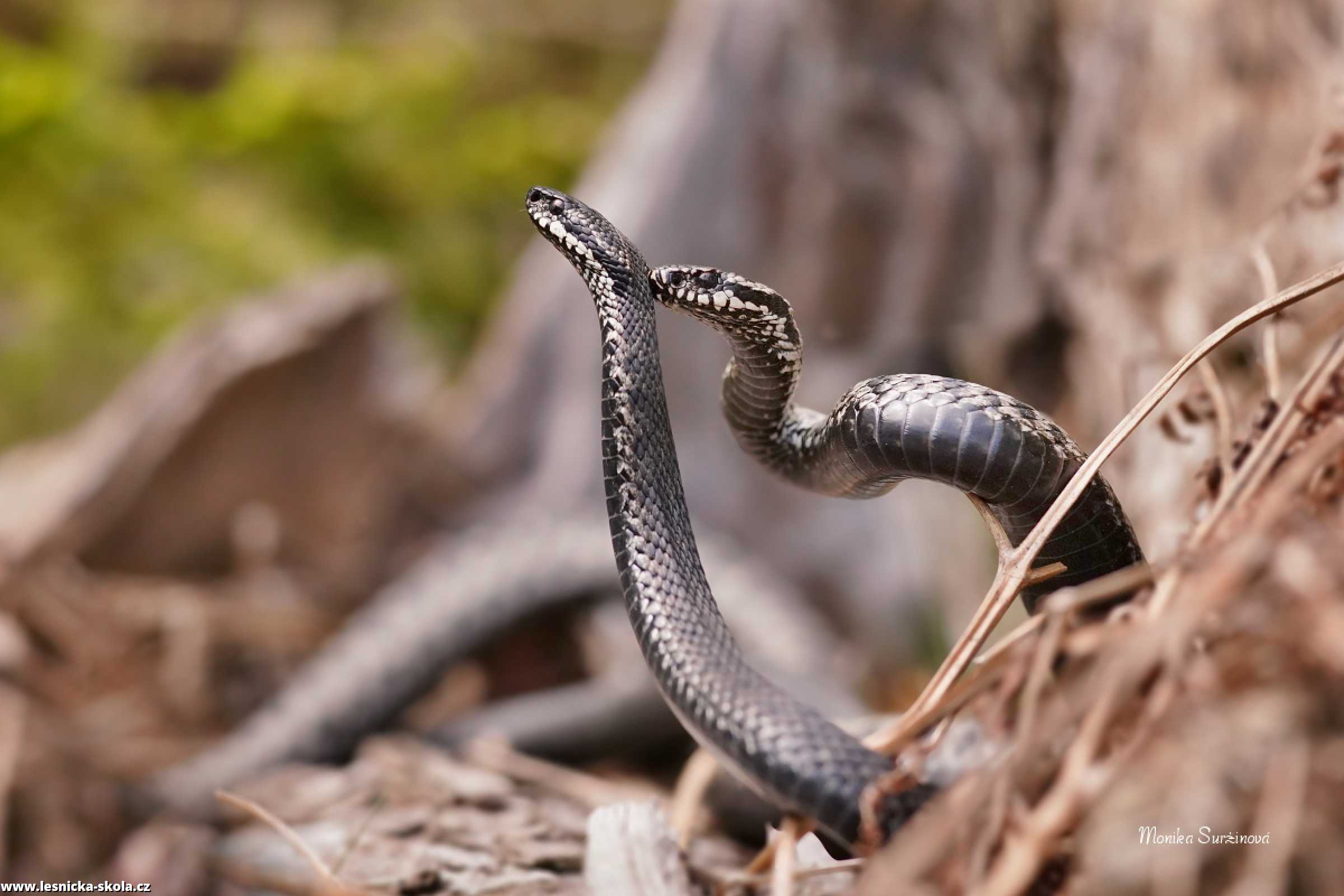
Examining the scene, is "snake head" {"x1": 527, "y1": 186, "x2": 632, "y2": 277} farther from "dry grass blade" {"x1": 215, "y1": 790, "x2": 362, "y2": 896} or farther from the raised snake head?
"dry grass blade" {"x1": 215, "y1": 790, "x2": 362, "y2": 896}

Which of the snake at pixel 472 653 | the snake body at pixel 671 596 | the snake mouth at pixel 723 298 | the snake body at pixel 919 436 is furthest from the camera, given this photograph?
the snake at pixel 472 653

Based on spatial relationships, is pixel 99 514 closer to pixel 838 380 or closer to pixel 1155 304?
pixel 838 380

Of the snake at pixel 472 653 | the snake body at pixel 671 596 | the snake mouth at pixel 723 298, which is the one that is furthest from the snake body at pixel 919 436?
the snake at pixel 472 653

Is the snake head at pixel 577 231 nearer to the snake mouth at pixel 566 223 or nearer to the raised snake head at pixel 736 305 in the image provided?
the snake mouth at pixel 566 223

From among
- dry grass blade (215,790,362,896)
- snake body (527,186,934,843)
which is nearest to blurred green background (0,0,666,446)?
dry grass blade (215,790,362,896)

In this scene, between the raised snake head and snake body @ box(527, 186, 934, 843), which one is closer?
snake body @ box(527, 186, 934, 843)

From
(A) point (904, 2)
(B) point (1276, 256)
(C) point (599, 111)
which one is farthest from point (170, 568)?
(C) point (599, 111)
